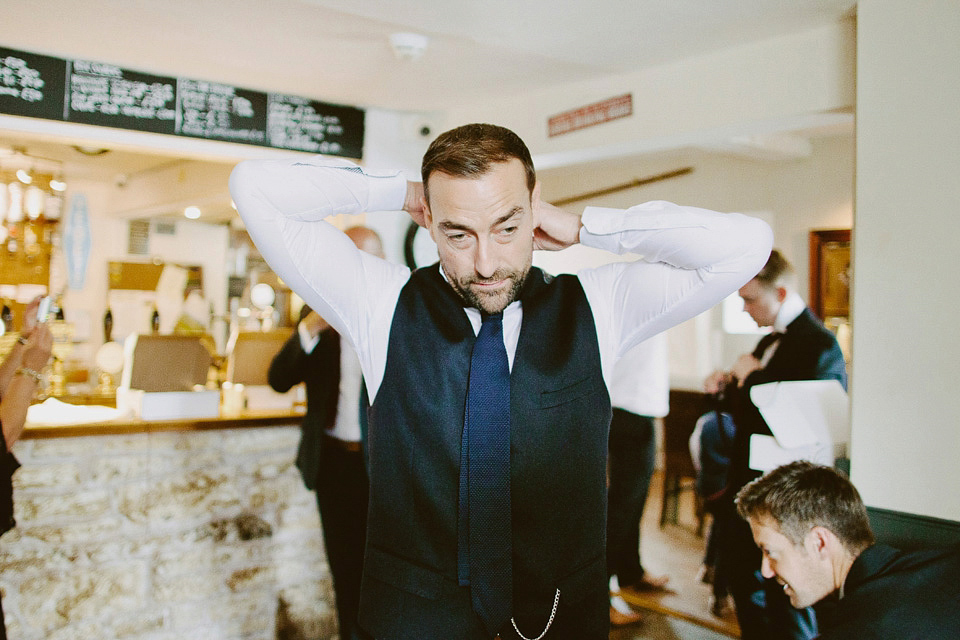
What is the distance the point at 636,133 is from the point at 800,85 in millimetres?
680

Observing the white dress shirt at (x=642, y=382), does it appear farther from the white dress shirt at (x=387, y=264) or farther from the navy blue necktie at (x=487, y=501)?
the navy blue necktie at (x=487, y=501)

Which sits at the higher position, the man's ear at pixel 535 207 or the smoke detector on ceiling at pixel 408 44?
the smoke detector on ceiling at pixel 408 44

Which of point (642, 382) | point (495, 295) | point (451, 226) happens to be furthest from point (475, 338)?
point (642, 382)

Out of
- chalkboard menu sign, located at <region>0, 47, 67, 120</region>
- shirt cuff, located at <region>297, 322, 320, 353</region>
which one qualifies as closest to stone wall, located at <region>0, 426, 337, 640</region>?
shirt cuff, located at <region>297, 322, 320, 353</region>

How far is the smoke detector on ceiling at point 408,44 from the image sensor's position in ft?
8.50

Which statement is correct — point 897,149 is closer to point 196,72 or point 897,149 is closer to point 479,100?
point 479,100

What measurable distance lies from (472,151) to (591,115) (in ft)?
7.10

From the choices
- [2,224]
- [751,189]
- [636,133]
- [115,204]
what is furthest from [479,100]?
[115,204]

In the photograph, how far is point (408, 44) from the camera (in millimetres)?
2613

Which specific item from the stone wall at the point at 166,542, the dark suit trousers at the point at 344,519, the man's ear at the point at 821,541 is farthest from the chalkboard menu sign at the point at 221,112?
the man's ear at the point at 821,541

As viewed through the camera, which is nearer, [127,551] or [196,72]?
[127,551]

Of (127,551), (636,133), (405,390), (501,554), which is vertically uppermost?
(636,133)

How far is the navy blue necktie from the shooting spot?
1.16 metres

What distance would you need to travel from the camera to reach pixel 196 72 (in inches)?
122
